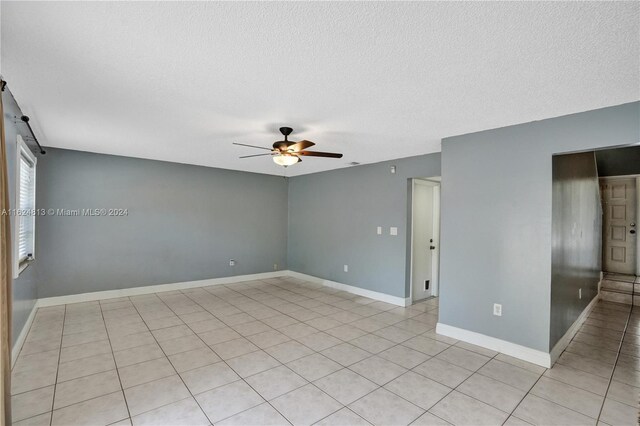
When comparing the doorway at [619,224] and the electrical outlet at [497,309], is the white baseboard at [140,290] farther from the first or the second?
the doorway at [619,224]

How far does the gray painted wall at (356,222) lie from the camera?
4969mm

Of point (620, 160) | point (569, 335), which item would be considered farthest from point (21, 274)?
point (620, 160)

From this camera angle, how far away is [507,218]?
3.25 metres

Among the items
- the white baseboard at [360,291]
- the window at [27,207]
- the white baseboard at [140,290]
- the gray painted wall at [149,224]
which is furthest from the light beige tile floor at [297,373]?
the window at [27,207]

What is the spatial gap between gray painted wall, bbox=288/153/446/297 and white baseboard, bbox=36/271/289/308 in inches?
45.4

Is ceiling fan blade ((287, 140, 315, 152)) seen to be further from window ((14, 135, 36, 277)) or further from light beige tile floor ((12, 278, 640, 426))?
window ((14, 135, 36, 277))

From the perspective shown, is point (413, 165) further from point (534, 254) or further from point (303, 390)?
point (303, 390)

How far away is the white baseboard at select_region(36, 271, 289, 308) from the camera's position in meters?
4.65

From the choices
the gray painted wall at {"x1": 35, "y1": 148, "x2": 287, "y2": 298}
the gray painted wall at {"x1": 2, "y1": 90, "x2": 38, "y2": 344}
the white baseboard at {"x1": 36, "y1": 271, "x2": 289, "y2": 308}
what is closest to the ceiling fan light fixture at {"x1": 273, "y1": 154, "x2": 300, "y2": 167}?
the gray painted wall at {"x1": 2, "y1": 90, "x2": 38, "y2": 344}

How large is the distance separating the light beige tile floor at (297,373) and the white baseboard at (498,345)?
91 millimetres

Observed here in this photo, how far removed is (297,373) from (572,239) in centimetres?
373

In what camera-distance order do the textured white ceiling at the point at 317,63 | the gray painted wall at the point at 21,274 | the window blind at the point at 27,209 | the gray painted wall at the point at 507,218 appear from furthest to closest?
the window blind at the point at 27,209, the gray painted wall at the point at 507,218, the gray painted wall at the point at 21,274, the textured white ceiling at the point at 317,63

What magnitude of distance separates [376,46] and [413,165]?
323cm

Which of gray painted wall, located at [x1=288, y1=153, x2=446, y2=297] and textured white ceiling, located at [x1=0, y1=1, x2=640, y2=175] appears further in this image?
gray painted wall, located at [x1=288, y1=153, x2=446, y2=297]
